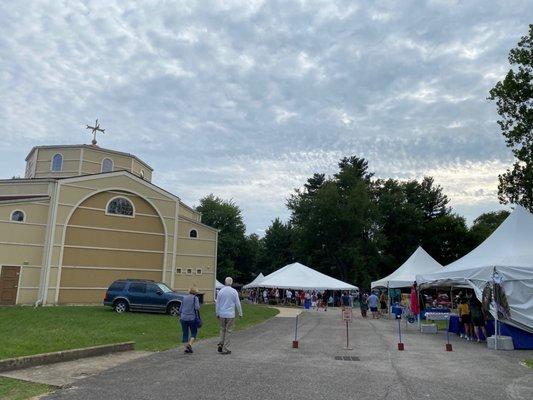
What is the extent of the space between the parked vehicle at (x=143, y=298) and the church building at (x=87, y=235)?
797 centimetres

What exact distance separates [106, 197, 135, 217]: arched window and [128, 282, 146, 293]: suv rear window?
9.97 meters

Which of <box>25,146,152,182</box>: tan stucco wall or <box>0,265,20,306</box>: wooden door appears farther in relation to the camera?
<box>25,146,152,182</box>: tan stucco wall

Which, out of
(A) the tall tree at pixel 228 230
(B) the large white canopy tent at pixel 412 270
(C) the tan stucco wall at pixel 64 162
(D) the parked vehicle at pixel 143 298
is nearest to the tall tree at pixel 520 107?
(B) the large white canopy tent at pixel 412 270

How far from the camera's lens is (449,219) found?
63.5m

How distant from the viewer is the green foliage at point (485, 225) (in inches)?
2434

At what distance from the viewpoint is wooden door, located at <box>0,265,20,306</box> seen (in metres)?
27.7

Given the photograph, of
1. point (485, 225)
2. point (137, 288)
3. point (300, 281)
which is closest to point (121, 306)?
point (137, 288)

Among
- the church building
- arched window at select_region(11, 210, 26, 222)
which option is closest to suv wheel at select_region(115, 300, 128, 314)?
the church building

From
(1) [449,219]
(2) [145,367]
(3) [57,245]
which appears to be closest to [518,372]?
(2) [145,367]

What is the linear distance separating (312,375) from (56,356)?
5.01 metres

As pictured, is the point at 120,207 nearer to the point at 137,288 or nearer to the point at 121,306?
the point at 137,288

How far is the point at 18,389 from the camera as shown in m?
6.95

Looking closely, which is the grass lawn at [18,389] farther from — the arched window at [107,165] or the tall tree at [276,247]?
the tall tree at [276,247]

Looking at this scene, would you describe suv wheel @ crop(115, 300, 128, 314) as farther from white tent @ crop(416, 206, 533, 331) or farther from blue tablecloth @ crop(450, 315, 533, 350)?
blue tablecloth @ crop(450, 315, 533, 350)
